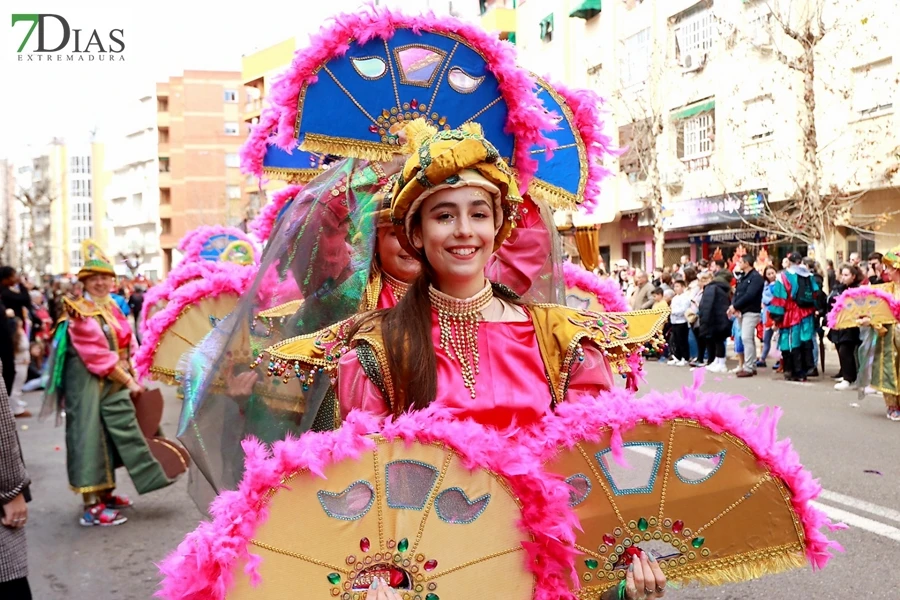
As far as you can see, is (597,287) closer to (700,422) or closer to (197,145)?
(700,422)

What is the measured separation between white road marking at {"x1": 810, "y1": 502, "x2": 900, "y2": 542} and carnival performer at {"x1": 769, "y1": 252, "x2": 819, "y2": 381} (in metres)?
6.93

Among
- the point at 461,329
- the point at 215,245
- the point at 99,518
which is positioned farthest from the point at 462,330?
the point at 215,245

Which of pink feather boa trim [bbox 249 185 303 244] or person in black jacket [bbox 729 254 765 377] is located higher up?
pink feather boa trim [bbox 249 185 303 244]

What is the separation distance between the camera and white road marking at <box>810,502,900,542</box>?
5.48 metres

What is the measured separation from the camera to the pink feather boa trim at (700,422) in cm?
198

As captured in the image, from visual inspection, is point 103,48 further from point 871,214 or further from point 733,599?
point 871,214

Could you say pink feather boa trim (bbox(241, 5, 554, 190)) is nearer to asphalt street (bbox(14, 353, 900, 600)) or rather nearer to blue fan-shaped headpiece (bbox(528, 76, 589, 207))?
blue fan-shaped headpiece (bbox(528, 76, 589, 207))

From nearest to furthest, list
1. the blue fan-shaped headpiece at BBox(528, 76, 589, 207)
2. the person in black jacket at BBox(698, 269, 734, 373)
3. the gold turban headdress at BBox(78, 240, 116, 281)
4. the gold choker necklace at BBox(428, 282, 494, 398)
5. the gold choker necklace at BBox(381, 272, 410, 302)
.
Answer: the gold choker necklace at BBox(428, 282, 494, 398)
the gold choker necklace at BBox(381, 272, 410, 302)
the blue fan-shaped headpiece at BBox(528, 76, 589, 207)
the gold turban headdress at BBox(78, 240, 116, 281)
the person in black jacket at BBox(698, 269, 734, 373)

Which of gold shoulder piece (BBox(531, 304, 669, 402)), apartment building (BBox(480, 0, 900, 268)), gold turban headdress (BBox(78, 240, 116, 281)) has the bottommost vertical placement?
gold shoulder piece (BBox(531, 304, 669, 402))

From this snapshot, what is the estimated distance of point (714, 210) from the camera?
24891mm

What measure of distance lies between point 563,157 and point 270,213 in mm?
2633

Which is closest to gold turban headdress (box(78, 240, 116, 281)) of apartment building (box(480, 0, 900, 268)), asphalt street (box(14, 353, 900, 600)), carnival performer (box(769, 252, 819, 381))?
asphalt street (box(14, 353, 900, 600))

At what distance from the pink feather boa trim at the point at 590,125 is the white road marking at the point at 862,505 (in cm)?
321

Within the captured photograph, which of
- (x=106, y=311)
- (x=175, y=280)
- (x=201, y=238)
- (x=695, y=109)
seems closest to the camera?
(x=106, y=311)
